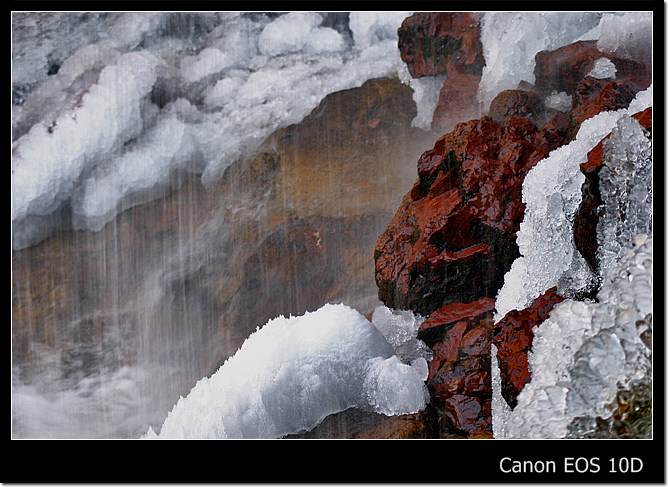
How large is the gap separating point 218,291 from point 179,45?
1.06 m

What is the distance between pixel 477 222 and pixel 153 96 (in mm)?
1433

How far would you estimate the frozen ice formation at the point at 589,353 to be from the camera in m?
1.67

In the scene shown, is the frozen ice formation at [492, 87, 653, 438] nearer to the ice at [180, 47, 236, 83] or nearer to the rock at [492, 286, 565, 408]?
the rock at [492, 286, 565, 408]

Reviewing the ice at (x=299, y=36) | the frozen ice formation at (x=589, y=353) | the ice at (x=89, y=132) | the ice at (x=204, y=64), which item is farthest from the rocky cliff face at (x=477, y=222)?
the ice at (x=89, y=132)

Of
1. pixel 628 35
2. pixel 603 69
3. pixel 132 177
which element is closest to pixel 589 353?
pixel 603 69

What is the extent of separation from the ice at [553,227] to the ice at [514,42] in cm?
37

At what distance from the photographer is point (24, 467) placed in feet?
6.86

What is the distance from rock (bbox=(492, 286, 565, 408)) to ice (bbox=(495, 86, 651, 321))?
7 centimetres

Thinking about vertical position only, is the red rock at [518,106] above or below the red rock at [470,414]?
above

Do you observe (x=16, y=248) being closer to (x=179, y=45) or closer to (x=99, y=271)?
(x=99, y=271)

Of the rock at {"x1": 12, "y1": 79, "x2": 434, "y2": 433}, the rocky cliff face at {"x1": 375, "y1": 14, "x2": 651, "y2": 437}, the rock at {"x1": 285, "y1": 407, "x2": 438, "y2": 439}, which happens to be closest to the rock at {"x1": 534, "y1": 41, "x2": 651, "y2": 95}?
the rocky cliff face at {"x1": 375, "y1": 14, "x2": 651, "y2": 437}

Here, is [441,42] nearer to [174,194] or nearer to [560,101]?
[560,101]

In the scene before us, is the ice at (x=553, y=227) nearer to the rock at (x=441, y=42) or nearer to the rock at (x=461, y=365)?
the rock at (x=461, y=365)

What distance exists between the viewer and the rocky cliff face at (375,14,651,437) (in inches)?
79.1
